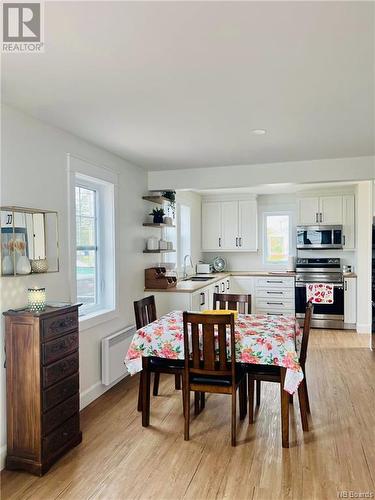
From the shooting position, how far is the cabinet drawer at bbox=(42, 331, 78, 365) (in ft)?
8.43

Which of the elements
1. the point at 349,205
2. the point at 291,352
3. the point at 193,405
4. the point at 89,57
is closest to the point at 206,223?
the point at 349,205

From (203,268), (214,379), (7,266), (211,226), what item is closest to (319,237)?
(211,226)

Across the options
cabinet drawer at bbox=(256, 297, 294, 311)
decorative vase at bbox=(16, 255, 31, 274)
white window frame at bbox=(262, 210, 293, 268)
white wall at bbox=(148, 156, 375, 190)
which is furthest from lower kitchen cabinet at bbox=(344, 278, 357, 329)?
decorative vase at bbox=(16, 255, 31, 274)

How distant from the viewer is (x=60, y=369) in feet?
8.92

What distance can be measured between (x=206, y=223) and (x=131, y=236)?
10.6 ft

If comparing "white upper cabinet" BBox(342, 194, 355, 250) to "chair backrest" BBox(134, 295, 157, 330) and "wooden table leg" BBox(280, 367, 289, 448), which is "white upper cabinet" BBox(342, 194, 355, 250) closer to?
"chair backrest" BBox(134, 295, 157, 330)

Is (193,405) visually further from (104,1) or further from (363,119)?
(104,1)

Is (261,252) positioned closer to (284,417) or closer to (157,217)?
(157,217)

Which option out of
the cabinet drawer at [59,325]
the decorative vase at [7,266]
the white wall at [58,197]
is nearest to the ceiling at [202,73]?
the white wall at [58,197]

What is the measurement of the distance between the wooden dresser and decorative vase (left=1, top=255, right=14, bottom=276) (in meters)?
0.26

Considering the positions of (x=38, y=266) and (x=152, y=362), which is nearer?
(x=38, y=266)

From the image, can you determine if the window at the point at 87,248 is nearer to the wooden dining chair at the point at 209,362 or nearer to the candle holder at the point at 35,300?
the candle holder at the point at 35,300

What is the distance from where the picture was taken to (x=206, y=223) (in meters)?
7.71

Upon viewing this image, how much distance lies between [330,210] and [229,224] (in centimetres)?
181
